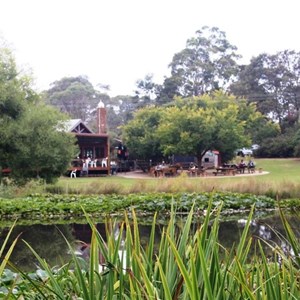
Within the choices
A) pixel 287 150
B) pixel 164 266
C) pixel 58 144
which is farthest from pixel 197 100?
pixel 164 266

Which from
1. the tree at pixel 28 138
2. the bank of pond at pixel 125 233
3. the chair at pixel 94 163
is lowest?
the bank of pond at pixel 125 233

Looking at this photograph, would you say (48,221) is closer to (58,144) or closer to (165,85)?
(58,144)

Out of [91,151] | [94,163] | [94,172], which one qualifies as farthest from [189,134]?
[91,151]

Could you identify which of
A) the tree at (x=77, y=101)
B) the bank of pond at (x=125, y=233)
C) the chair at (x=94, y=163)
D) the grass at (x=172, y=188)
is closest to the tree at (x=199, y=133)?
the chair at (x=94, y=163)

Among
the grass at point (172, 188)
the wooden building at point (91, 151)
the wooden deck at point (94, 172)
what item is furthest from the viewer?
the wooden building at point (91, 151)

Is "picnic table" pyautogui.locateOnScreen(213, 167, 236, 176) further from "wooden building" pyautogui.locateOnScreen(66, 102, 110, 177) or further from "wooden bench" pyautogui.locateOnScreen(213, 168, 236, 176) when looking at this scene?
"wooden building" pyautogui.locateOnScreen(66, 102, 110, 177)

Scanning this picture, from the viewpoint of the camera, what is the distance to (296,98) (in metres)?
39.4

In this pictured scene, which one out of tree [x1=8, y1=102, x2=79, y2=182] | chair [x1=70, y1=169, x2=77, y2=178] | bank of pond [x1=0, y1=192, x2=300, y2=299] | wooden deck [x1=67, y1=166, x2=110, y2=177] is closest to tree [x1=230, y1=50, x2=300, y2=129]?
wooden deck [x1=67, y1=166, x2=110, y2=177]

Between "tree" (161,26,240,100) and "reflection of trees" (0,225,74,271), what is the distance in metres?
35.9

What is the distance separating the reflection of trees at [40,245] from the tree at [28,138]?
6.84 m

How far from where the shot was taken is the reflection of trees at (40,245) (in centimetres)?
634

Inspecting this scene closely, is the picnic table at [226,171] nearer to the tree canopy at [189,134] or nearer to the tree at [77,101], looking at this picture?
the tree canopy at [189,134]

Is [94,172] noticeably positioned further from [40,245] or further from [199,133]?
[40,245]

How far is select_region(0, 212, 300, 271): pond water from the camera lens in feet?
22.1
